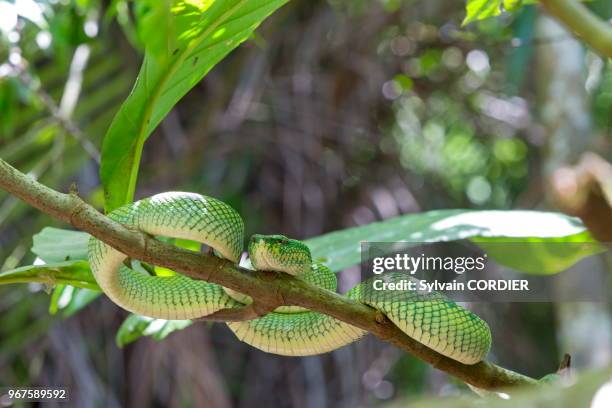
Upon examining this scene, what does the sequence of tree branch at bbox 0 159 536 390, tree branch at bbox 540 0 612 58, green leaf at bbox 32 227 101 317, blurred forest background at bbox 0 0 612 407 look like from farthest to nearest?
1. blurred forest background at bbox 0 0 612 407
2. green leaf at bbox 32 227 101 317
3. tree branch at bbox 0 159 536 390
4. tree branch at bbox 540 0 612 58

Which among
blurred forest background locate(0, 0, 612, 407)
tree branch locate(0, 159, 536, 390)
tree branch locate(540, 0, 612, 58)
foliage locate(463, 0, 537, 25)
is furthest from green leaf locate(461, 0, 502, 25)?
blurred forest background locate(0, 0, 612, 407)

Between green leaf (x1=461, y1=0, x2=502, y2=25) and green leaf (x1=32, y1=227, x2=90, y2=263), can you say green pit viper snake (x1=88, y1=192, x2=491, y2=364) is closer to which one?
green leaf (x1=32, y1=227, x2=90, y2=263)

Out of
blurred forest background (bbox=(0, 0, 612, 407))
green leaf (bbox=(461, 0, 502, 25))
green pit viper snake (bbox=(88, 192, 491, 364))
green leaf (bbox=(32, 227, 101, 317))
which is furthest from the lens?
blurred forest background (bbox=(0, 0, 612, 407))

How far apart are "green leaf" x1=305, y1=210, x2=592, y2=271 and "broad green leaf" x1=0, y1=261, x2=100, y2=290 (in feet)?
1.58

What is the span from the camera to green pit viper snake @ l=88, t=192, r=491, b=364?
1.09 meters

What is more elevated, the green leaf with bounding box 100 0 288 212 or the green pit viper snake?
the green leaf with bounding box 100 0 288 212

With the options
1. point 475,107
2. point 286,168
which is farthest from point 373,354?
point 475,107

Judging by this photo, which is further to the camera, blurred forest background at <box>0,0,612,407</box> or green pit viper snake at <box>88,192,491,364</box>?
blurred forest background at <box>0,0,612,407</box>

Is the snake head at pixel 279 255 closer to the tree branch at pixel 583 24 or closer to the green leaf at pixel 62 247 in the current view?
the green leaf at pixel 62 247

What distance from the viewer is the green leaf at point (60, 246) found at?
1262mm

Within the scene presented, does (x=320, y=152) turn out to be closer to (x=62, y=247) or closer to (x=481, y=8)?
(x=481, y=8)

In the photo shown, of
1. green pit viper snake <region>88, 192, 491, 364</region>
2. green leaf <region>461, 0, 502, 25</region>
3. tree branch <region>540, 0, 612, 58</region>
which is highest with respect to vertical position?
green leaf <region>461, 0, 502, 25</region>

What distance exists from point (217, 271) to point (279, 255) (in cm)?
18

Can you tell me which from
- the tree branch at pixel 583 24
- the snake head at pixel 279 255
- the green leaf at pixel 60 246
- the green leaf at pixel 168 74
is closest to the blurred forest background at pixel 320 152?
the green leaf at pixel 60 246
